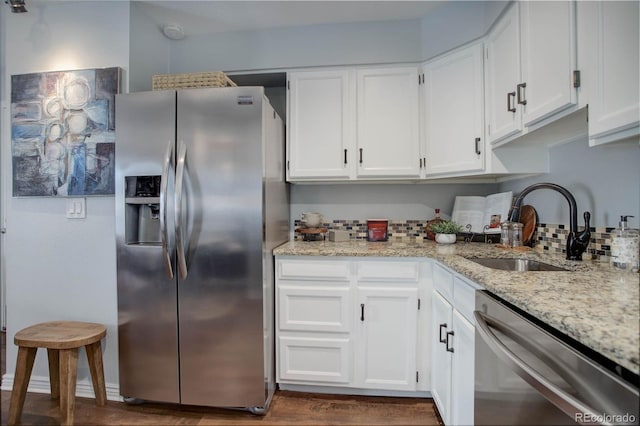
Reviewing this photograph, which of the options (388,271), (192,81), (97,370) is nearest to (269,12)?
(192,81)

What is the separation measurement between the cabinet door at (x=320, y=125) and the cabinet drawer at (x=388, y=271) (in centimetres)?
70

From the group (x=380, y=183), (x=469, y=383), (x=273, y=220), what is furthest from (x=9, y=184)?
(x=469, y=383)

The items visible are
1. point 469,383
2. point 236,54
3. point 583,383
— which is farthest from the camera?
point 236,54

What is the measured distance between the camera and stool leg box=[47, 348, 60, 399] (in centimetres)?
180

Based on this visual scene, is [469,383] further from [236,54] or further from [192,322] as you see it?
[236,54]

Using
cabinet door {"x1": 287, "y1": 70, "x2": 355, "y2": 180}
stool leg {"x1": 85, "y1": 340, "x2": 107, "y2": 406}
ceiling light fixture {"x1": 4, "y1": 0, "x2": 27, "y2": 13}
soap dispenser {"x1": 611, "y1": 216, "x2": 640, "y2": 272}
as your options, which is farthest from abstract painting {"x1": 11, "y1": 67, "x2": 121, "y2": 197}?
soap dispenser {"x1": 611, "y1": 216, "x2": 640, "y2": 272}

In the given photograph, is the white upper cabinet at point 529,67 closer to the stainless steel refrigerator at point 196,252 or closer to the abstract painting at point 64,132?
the stainless steel refrigerator at point 196,252

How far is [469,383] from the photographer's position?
1.24 meters

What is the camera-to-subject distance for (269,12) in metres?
2.05

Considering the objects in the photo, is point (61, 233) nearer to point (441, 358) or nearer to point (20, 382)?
point (20, 382)

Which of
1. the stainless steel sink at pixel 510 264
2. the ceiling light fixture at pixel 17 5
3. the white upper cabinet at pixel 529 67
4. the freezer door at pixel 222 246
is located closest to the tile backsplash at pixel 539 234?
the stainless steel sink at pixel 510 264

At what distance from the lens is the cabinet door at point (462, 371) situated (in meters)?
1.23

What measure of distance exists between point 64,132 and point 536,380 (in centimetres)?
261

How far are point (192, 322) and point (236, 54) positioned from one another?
1890mm
